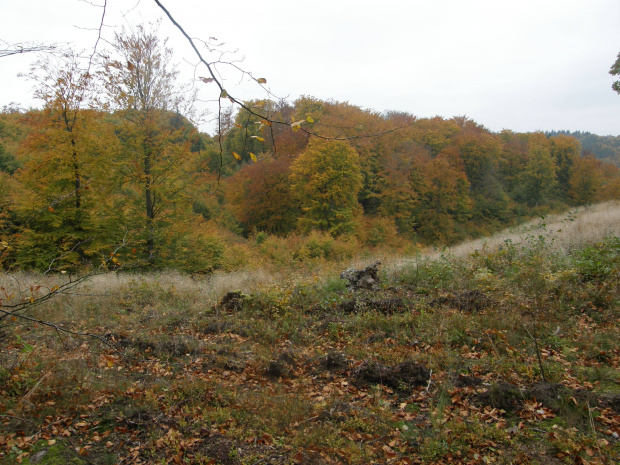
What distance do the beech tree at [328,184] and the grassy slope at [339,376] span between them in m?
21.2

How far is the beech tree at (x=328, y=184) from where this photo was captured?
28.2m

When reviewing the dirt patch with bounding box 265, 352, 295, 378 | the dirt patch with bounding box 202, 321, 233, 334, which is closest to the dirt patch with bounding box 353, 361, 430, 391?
the dirt patch with bounding box 265, 352, 295, 378

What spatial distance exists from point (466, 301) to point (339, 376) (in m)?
3.16

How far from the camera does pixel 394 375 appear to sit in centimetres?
446

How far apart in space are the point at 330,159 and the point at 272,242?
A: 27.4ft

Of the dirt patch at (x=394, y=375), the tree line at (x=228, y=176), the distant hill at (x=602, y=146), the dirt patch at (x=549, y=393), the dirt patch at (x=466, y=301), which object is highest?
the distant hill at (x=602, y=146)

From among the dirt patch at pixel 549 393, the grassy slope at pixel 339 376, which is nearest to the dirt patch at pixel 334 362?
the grassy slope at pixel 339 376

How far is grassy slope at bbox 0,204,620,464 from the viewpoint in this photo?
3.18 m

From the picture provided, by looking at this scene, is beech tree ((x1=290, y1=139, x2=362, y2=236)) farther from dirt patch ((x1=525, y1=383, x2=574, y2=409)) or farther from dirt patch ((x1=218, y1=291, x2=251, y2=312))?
dirt patch ((x1=525, y1=383, x2=574, y2=409))

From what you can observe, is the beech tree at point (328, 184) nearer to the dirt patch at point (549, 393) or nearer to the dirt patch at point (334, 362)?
the dirt patch at point (334, 362)

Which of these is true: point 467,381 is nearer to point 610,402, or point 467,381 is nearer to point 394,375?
point 394,375

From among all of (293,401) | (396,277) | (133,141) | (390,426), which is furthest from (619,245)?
(133,141)

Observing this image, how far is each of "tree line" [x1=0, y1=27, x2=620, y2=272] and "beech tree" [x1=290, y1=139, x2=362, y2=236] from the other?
0.12 meters

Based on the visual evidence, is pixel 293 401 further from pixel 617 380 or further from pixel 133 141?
pixel 133 141
